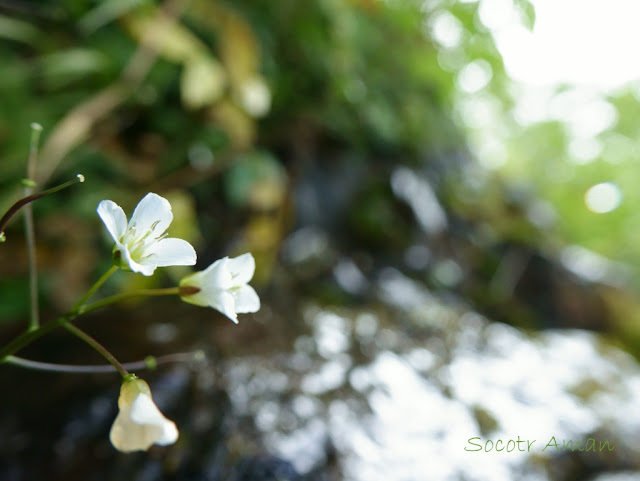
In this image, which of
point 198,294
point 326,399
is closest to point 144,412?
point 198,294

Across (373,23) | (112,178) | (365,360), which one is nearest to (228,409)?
(365,360)

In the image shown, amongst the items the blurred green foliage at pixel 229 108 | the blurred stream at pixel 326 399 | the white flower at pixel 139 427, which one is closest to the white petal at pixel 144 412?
the white flower at pixel 139 427

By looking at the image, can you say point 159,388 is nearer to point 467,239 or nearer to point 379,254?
point 379,254

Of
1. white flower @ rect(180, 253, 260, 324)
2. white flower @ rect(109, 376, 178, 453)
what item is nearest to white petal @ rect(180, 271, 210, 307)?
white flower @ rect(180, 253, 260, 324)

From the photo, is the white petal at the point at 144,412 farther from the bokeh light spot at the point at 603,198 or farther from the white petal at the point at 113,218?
the bokeh light spot at the point at 603,198

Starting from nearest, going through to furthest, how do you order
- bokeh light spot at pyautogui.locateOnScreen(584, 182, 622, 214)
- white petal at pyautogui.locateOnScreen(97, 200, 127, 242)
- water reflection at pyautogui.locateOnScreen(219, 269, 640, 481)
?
1. white petal at pyautogui.locateOnScreen(97, 200, 127, 242)
2. water reflection at pyautogui.locateOnScreen(219, 269, 640, 481)
3. bokeh light spot at pyautogui.locateOnScreen(584, 182, 622, 214)

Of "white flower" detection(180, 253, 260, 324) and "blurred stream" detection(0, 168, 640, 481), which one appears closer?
"white flower" detection(180, 253, 260, 324)

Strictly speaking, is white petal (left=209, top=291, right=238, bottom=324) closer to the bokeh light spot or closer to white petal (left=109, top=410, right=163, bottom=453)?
white petal (left=109, top=410, right=163, bottom=453)
